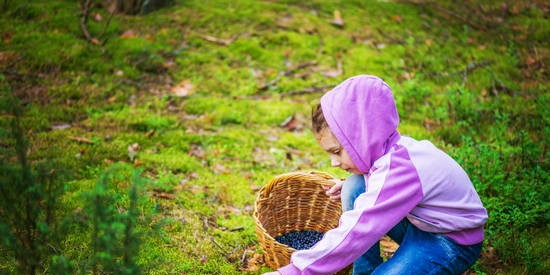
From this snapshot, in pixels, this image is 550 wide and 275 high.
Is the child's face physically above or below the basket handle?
above

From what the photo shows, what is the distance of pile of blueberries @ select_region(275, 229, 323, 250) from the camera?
2.99 m

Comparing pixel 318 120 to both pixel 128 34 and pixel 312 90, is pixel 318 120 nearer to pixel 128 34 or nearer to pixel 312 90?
pixel 312 90

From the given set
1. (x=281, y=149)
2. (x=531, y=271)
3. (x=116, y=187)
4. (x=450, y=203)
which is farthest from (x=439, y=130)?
(x=116, y=187)

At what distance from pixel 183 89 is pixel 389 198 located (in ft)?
11.3

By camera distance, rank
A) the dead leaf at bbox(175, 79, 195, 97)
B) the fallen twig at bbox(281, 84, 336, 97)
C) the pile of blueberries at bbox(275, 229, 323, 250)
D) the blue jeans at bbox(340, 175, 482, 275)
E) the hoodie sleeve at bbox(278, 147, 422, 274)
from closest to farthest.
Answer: the hoodie sleeve at bbox(278, 147, 422, 274) < the blue jeans at bbox(340, 175, 482, 275) < the pile of blueberries at bbox(275, 229, 323, 250) < the dead leaf at bbox(175, 79, 195, 97) < the fallen twig at bbox(281, 84, 336, 97)

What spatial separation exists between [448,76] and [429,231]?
382cm

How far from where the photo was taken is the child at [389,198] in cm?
188

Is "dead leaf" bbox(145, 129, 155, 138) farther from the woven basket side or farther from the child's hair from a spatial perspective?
the child's hair

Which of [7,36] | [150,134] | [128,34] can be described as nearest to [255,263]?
[150,134]

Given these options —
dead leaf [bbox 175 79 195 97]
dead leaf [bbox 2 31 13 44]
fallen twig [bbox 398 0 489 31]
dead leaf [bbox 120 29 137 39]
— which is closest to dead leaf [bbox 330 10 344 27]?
fallen twig [bbox 398 0 489 31]

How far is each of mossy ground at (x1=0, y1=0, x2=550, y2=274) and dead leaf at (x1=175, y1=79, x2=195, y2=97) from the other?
2 centimetres

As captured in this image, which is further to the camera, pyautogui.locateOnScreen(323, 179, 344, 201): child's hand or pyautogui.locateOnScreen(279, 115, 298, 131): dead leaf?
pyautogui.locateOnScreen(279, 115, 298, 131): dead leaf

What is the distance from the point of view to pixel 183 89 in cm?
480

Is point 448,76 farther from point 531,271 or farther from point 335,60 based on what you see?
point 531,271
